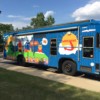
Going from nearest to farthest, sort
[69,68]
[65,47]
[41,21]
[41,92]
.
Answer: [41,92], [69,68], [65,47], [41,21]

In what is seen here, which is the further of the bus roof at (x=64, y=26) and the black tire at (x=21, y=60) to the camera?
the black tire at (x=21, y=60)

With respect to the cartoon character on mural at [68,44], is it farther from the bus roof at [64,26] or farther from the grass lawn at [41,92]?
the grass lawn at [41,92]

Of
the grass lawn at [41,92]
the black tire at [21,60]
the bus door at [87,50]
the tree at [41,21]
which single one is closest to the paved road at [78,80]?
the bus door at [87,50]

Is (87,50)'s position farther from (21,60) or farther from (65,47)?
(21,60)

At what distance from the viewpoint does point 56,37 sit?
14.7 meters

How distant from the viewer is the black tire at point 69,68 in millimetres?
13633

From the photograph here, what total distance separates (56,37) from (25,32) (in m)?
3.86

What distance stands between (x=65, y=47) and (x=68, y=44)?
31 cm

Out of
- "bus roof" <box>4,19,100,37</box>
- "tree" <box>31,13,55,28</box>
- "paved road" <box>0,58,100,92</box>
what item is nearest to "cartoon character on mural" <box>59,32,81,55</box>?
"bus roof" <box>4,19,100,37</box>

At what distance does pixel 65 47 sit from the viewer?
14.1m

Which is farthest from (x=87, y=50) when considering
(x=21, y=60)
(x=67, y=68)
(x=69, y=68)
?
(x=21, y=60)

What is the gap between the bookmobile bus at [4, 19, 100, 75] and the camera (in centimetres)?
1238

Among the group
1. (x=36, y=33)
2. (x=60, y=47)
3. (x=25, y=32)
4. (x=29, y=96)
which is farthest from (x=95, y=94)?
(x=25, y=32)

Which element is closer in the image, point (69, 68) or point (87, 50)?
point (87, 50)
